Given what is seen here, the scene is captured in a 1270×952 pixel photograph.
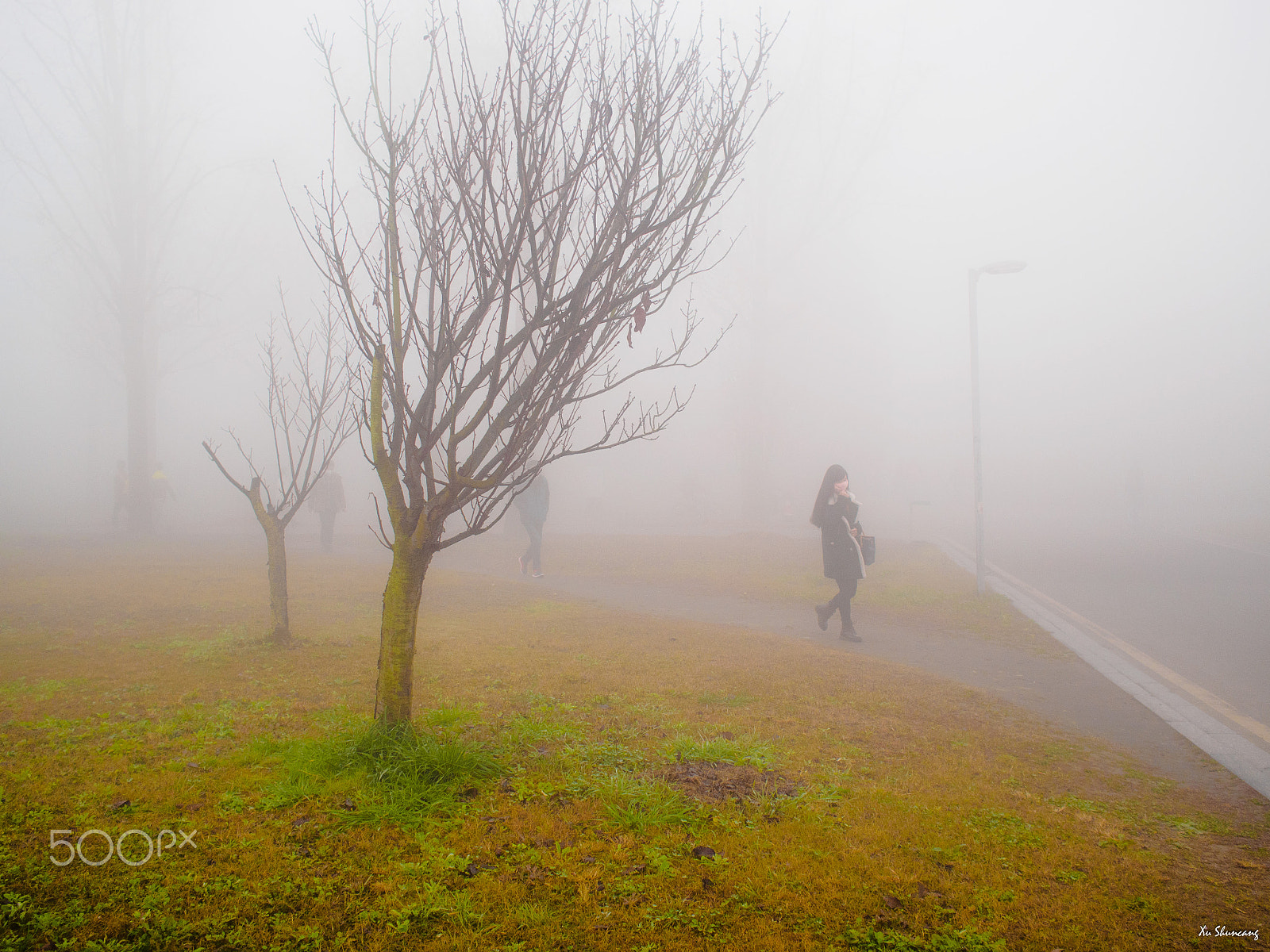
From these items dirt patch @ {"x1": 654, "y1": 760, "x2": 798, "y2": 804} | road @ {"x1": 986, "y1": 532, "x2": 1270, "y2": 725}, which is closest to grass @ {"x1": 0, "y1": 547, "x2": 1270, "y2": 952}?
dirt patch @ {"x1": 654, "y1": 760, "x2": 798, "y2": 804}

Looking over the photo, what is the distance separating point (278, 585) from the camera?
22.5 feet

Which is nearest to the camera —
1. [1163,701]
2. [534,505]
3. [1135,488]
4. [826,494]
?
[1163,701]

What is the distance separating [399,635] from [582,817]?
1.40 metres

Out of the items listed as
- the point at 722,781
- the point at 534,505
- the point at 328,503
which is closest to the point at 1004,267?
the point at 534,505

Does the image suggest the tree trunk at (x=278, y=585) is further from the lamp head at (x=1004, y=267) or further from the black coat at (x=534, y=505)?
the lamp head at (x=1004, y=267)

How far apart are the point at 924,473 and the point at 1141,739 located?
57550 mm

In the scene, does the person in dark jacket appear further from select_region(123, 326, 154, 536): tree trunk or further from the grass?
select_region(123, 326, 154, 536): tree trunk

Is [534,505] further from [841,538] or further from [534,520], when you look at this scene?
[841,538]

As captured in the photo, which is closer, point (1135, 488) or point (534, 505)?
point (534, 505)

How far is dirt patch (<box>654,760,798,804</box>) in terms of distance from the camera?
148 inches

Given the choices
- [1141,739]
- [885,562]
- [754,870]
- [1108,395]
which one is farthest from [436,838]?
[1108,395]

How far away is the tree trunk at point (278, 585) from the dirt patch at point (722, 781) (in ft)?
14.9

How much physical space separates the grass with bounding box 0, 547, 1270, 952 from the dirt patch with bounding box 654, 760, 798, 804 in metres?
0.02

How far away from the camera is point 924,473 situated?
59.3 metres
